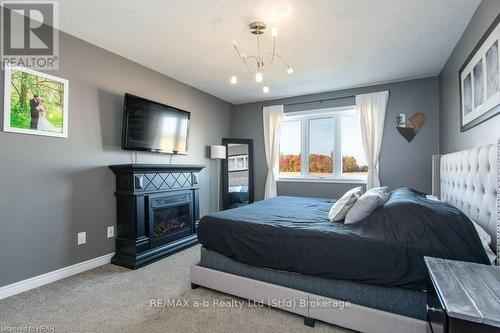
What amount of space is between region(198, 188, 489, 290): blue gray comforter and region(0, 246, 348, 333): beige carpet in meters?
0.39

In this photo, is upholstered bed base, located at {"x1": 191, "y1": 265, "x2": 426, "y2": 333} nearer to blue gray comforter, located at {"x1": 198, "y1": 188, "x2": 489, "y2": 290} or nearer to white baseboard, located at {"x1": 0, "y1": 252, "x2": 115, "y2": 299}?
blue gray comforter, located at {"x1": 198, "y1": 188, "x2": 489, "y2": 290}

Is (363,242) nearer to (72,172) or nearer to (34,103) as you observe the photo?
(72,172)

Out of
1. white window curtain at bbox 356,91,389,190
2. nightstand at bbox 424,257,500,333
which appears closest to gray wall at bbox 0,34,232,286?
nightstand at bbox 424,257,500,333

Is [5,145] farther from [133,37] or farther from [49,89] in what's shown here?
[133,37]

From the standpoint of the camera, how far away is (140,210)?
3.03m

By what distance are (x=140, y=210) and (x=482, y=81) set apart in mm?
3605

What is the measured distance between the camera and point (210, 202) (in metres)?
4.84

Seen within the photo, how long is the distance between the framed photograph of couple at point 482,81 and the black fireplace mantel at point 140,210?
10.8ft

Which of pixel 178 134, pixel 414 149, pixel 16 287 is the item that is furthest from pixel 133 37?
pixel 414 149

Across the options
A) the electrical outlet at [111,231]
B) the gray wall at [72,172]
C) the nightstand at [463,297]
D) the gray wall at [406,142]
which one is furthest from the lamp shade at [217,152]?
the nightstand at [463,297]

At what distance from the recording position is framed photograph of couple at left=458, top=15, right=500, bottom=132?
5.94 feet

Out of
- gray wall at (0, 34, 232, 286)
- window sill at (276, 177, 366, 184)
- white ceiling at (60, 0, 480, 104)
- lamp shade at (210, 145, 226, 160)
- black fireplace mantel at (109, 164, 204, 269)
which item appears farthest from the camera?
lamp shade at (210, 145, 226, 160)

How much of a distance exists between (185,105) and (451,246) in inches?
153

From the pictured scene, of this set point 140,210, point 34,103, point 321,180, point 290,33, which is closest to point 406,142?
point 321,180
